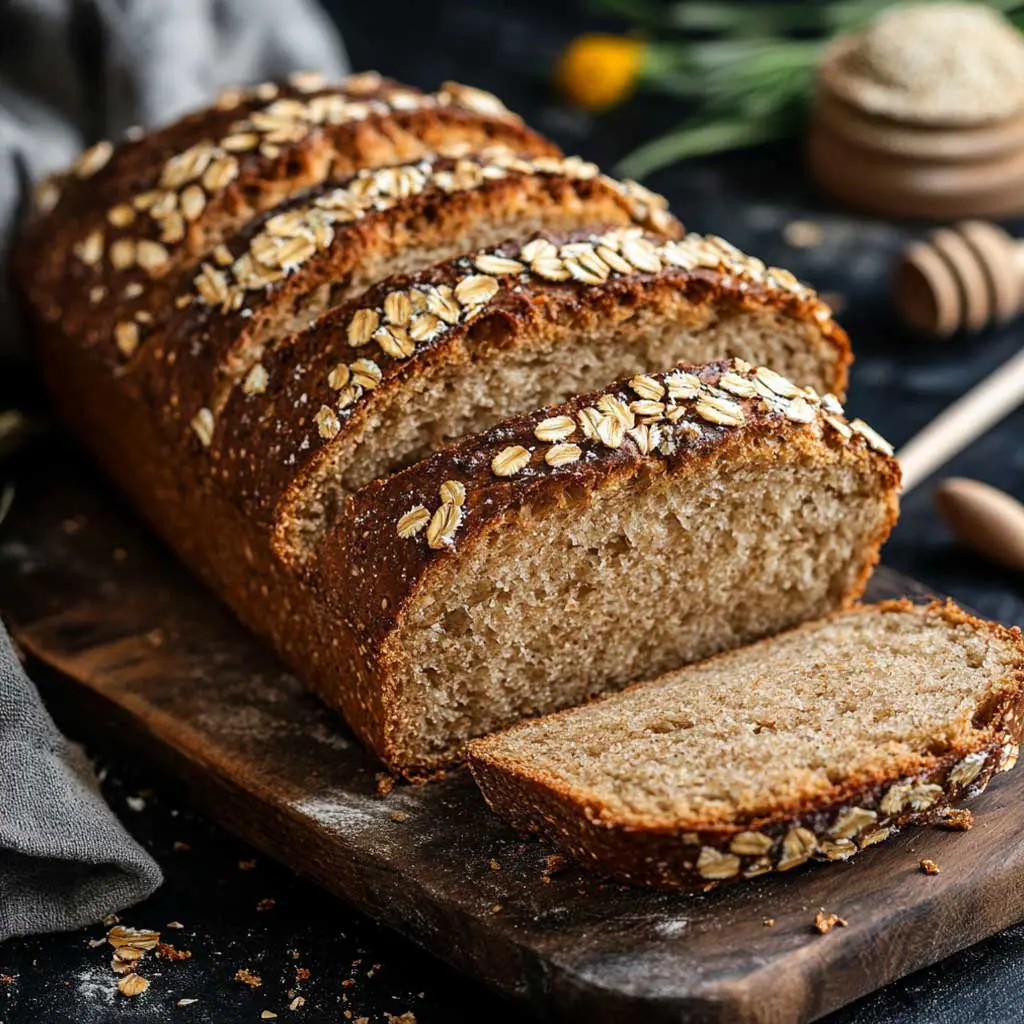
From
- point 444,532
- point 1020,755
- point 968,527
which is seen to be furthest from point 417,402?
point 968,527

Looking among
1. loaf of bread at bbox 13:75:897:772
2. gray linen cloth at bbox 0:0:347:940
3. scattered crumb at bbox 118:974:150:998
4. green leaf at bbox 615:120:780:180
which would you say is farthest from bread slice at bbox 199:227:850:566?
green leaf at bbox 615:120:780:180

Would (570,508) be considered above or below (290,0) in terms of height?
below

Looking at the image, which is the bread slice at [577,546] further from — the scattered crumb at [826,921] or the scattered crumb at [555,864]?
the scattered crumb at [826,921]

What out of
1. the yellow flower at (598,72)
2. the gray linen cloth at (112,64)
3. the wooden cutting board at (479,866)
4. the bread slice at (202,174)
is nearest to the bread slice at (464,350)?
the wooden cutting board at (479,866)

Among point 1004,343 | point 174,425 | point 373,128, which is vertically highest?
point 373,128

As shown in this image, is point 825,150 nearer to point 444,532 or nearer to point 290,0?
point 290,0

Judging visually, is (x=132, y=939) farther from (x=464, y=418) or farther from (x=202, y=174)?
(x=202, y=174)
